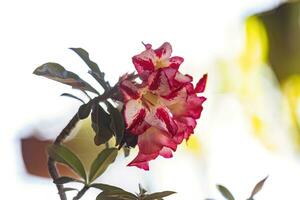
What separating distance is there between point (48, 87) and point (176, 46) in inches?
13.6

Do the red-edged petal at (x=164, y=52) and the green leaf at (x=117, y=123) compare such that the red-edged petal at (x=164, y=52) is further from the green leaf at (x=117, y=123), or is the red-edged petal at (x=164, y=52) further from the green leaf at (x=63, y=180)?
the green leaf at (x=63, y=180)

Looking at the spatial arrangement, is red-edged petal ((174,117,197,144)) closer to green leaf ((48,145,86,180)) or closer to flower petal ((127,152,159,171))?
flower petal ((127,152,159,171))

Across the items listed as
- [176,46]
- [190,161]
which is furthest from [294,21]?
[190,161]

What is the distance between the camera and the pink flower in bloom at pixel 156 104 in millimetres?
625

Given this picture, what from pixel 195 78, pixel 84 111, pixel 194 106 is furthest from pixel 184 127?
pixel 195 78

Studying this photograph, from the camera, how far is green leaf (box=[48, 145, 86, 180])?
2.15 feet

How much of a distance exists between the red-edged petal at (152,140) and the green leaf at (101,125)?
0.14 feet

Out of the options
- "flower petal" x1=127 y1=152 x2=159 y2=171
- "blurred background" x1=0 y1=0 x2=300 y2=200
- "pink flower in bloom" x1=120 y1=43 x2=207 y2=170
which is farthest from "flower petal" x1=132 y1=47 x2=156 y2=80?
"blurred background" x1=0 y1=0 x2=300 y2=200

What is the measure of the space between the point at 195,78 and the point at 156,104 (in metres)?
0.66

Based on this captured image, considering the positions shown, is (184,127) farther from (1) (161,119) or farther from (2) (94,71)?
(2) (94,71)

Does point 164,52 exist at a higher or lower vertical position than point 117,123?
higher

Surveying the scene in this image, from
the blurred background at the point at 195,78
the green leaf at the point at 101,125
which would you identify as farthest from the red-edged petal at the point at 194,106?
the blurred background at the point at 195,78

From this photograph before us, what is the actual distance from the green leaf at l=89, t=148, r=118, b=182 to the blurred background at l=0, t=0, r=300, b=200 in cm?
25

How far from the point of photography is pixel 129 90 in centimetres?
62
